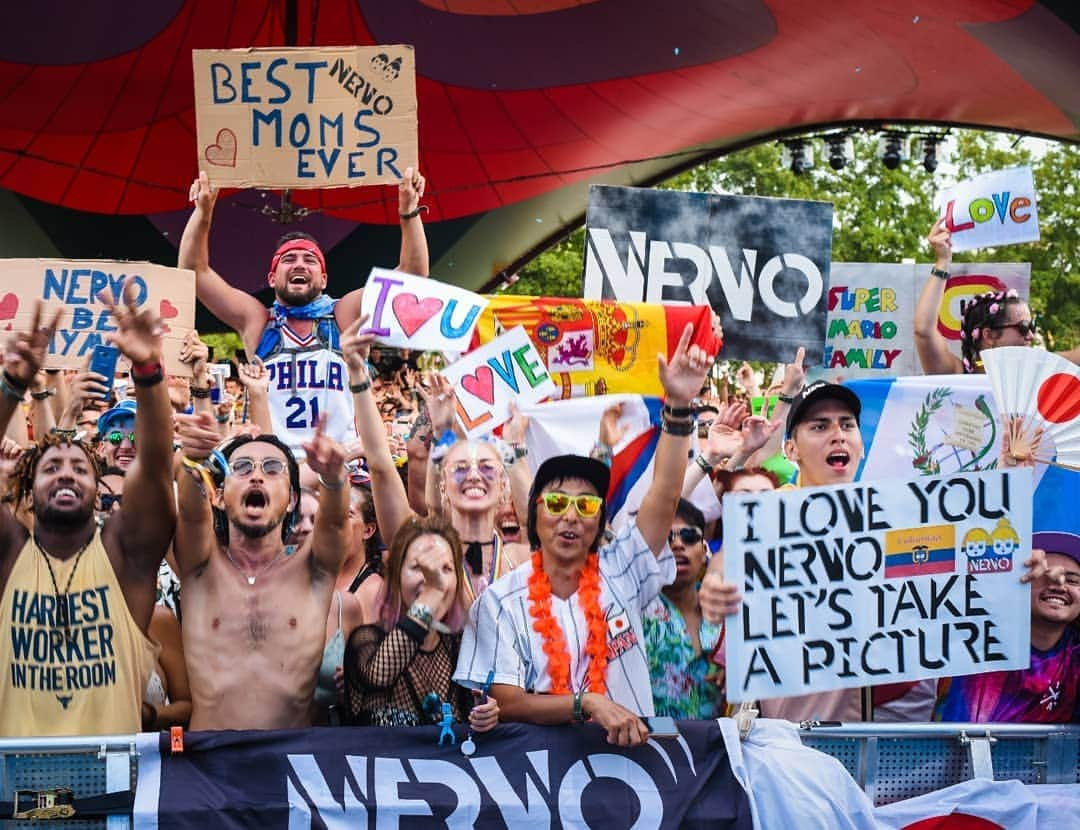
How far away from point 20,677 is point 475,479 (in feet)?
5.54

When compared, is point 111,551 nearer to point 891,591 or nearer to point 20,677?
point 20,677

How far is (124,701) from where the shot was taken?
476cm

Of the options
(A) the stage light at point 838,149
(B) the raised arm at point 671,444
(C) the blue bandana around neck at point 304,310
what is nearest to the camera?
(B) the raised arm at point 671,444

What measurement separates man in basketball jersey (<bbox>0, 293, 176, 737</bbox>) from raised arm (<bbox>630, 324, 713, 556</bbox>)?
60.2 inches

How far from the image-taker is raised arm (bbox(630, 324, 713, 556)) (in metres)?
4.89

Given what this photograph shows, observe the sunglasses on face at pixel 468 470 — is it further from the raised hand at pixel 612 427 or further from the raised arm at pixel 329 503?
the raised arm at pixel 329 503

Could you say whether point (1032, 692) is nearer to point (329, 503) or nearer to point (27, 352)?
point (329, 503)

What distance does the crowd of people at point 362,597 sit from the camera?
4758 millimetres

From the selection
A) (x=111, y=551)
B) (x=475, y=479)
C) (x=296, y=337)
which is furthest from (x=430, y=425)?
(x=111, y=551)

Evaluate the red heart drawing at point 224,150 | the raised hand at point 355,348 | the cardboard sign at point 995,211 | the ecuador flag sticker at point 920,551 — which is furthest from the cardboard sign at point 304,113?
the ecuador flag sticker at point 920,551

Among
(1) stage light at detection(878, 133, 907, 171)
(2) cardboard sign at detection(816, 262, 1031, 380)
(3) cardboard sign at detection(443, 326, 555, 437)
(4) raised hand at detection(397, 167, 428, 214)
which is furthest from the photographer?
(1) stage light at detection(878, 133, 907, 171)

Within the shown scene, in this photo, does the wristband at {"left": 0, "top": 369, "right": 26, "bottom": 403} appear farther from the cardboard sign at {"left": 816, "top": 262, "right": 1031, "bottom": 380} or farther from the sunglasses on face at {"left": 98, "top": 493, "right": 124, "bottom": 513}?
the cardboard sign at {"left": 816, "top": 262, "right": 1031, "bottom": 380}

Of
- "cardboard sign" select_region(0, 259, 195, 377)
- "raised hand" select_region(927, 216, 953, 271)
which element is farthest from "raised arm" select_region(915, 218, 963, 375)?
"cardboard sign" select_region(0, 259, 195, 377)

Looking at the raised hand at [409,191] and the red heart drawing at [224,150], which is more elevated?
the red heart drawing at [224,150]
